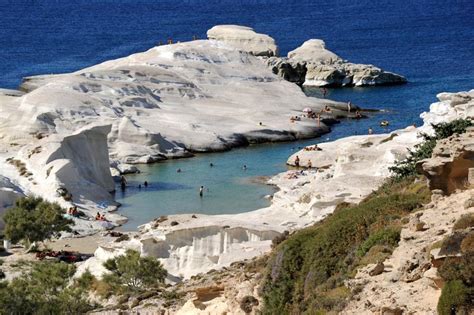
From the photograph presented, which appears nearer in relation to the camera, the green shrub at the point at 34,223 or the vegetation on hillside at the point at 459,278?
the vegetation on hillside at the point at 459,278

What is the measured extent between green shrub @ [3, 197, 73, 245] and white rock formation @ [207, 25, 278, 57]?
3053 inches

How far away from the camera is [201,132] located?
92.3m

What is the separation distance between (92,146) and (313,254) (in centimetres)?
5037

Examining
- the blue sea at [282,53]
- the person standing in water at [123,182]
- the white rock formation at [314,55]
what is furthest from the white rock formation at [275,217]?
the white rock formation at [314,55]

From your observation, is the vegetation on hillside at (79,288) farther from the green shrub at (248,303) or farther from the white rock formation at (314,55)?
the white rock formation at (314,55)

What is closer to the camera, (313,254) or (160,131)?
(313,254)

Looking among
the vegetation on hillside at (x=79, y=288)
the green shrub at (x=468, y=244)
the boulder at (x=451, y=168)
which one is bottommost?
the vegetation on hillside at (x=79, y=288)

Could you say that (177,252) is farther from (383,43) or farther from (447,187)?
(383,43)

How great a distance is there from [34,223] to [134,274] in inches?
592

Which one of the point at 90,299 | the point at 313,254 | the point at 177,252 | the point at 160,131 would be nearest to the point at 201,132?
the point at 160,131

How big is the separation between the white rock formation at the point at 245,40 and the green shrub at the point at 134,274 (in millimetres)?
91169

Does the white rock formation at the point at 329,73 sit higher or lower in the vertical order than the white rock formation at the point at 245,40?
lower

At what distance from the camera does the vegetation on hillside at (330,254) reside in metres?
24.3

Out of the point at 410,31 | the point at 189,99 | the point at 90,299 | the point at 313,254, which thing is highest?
the point at 410,31
